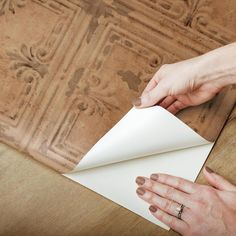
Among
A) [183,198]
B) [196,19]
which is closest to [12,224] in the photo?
[183,198]

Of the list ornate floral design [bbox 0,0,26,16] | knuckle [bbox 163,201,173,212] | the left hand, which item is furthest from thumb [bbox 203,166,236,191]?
ornate floral design [bbox 0,0,26,16]

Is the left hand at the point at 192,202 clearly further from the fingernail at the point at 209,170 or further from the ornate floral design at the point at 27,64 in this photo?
the ornate floral design at the point at 27,64

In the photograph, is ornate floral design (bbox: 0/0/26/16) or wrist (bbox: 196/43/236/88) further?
ornate floral design (bbox: 0/0/26/16)

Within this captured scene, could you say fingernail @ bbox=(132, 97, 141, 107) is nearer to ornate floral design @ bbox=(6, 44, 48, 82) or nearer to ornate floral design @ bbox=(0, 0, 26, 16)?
ornate floral design @ bbox=(6, 44, 48, 82)

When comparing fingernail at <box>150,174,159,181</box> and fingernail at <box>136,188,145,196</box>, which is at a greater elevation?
fingernail at <box>150,174,159,181</box>

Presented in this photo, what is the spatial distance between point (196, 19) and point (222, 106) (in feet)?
0.81

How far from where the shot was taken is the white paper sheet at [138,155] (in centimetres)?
97

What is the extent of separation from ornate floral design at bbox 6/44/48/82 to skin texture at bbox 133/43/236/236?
26 centimetres

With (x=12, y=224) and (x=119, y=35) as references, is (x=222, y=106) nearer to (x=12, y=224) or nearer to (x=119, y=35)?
(x=119, y=35)

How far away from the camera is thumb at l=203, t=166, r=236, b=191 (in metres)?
1.01

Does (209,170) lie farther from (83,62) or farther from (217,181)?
(83,62)

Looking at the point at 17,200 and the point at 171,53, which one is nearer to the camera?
the point at 17,200

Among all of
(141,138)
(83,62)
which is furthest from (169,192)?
(83,62)

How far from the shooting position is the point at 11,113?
3.42 ft
